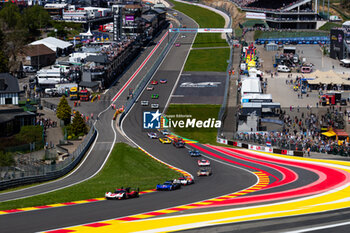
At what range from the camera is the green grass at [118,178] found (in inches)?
1693

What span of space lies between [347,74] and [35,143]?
214ft

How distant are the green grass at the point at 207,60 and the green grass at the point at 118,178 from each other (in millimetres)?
53893

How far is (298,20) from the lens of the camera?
15775 cm

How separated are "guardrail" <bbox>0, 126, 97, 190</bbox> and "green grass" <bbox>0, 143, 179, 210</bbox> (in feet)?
11.1

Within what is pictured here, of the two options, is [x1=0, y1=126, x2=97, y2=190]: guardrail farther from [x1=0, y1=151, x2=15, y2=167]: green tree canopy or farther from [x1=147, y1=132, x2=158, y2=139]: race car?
[x1=147, y1=132, x2=158, y2=139]: race car

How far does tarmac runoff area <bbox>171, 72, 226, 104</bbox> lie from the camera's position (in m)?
96.8

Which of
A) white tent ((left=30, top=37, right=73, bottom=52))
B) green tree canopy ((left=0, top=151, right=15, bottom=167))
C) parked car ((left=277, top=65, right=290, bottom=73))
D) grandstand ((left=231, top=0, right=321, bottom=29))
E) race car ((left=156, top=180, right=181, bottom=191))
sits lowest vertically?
race car ((left=156, top=180, right=181, bottom=191))

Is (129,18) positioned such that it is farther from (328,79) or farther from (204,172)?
(204,172)

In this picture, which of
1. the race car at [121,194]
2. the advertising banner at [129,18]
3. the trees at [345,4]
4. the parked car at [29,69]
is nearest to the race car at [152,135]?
→ the race car at [121,194]

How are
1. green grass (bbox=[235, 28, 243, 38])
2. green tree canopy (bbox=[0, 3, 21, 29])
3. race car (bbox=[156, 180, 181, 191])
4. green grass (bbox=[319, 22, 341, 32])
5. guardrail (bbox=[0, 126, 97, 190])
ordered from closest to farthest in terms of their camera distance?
race car (bbox=[156, 180, 181, 191]) < guardrail (bbox=[0, 126, 97, 190]) < green grass (bbox=[235, 28, 243, 38]) < green grass (bbox=[319, 22, 341, 32]) < green tree canopy (bbox=[0, 3, 21, 29])

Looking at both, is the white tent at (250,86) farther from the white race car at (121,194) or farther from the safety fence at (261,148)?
the white race car at (121,194)

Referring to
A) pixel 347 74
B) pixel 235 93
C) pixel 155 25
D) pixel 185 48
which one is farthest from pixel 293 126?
pixel 155 25

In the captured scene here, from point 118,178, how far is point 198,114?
3666 cm

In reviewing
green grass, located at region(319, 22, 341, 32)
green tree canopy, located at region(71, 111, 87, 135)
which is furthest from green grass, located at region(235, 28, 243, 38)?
green tree canopy, located at region(71, 111, 87, 135)
